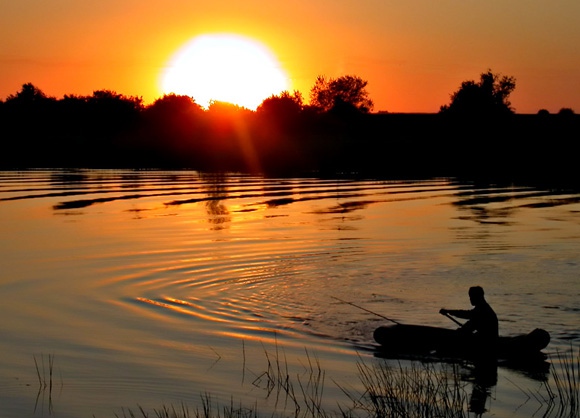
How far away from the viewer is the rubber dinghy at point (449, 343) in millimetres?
15359

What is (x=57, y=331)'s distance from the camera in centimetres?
1728

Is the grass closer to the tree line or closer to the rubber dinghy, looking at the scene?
the rubber dinghy

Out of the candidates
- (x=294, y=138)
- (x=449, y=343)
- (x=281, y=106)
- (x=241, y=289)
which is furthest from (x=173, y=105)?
(x=449, y=343)

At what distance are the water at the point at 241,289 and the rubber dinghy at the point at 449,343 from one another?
0.50 meters

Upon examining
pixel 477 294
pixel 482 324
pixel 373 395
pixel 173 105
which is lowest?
pixel 373 395

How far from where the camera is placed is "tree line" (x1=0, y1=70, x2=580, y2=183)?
97875 mm

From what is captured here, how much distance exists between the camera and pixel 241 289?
22.0 m

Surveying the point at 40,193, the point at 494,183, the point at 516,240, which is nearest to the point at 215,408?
the point at 516,240

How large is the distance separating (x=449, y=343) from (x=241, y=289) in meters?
7.43

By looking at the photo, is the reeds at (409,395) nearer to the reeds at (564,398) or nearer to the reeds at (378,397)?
the reeds at (378,397)

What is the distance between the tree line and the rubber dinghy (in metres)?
62.0

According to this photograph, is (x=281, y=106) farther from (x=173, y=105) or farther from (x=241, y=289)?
(x=241, y=289)

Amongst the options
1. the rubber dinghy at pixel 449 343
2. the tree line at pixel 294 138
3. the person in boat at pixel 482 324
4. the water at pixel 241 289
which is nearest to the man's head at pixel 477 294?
the person in boat at pixel 482 324

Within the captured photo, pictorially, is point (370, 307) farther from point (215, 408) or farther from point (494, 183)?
point (494, 183)
